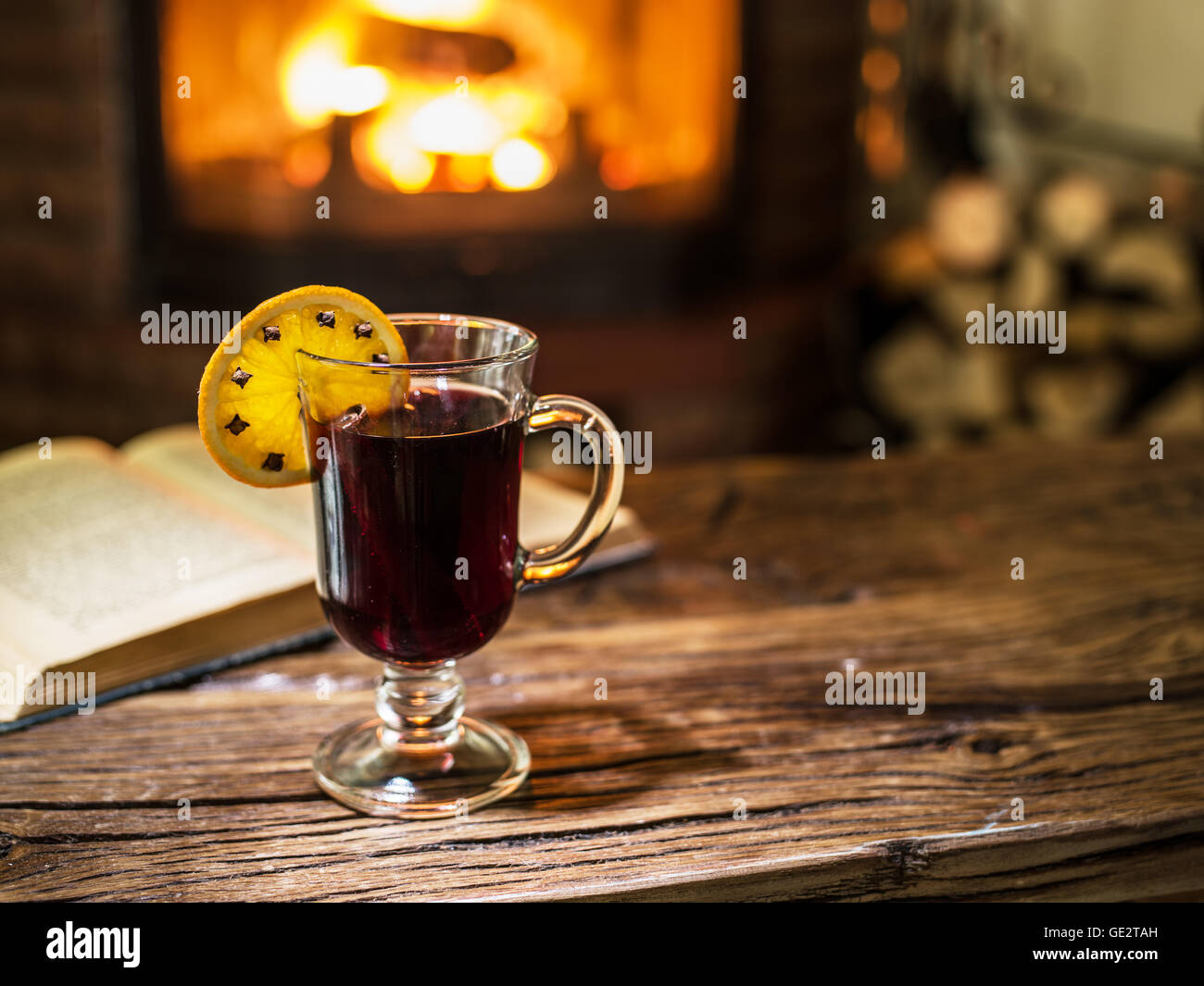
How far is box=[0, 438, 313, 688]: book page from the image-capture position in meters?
0.76

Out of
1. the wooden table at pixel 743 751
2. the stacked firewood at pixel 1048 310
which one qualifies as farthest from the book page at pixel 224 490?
the stacked firewood at pixel 1048 310

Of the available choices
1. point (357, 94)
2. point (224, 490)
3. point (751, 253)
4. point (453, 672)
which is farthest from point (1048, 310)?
point (453, 672)

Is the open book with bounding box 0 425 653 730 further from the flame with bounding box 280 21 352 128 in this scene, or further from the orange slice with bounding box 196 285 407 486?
the flame with bounding box 280 21 352 128

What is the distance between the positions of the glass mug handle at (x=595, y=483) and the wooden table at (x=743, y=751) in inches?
4.0

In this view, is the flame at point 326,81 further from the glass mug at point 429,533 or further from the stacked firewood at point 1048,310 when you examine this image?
the glass mug at point 429,533

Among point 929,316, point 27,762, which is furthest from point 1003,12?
point 27,762

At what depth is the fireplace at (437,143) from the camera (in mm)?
2141

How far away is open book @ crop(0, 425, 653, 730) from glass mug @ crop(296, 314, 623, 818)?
0.42 ft

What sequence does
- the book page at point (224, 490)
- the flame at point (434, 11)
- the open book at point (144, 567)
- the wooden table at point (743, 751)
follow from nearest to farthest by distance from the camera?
the wooden table at point (743, 751)
the open book at point (144, 567)
the book page at point (224, 490)
the flame at point (434, 11)

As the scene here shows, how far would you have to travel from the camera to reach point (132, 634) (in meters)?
0.75

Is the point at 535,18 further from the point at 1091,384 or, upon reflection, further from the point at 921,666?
the point at 921,666

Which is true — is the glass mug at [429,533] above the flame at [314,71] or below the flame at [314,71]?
below

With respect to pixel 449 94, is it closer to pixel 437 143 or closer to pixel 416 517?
pixel 437 143

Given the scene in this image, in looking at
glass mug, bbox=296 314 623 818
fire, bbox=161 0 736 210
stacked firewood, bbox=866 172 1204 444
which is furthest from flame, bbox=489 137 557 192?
glass mug, bbox=296 314 623 818
